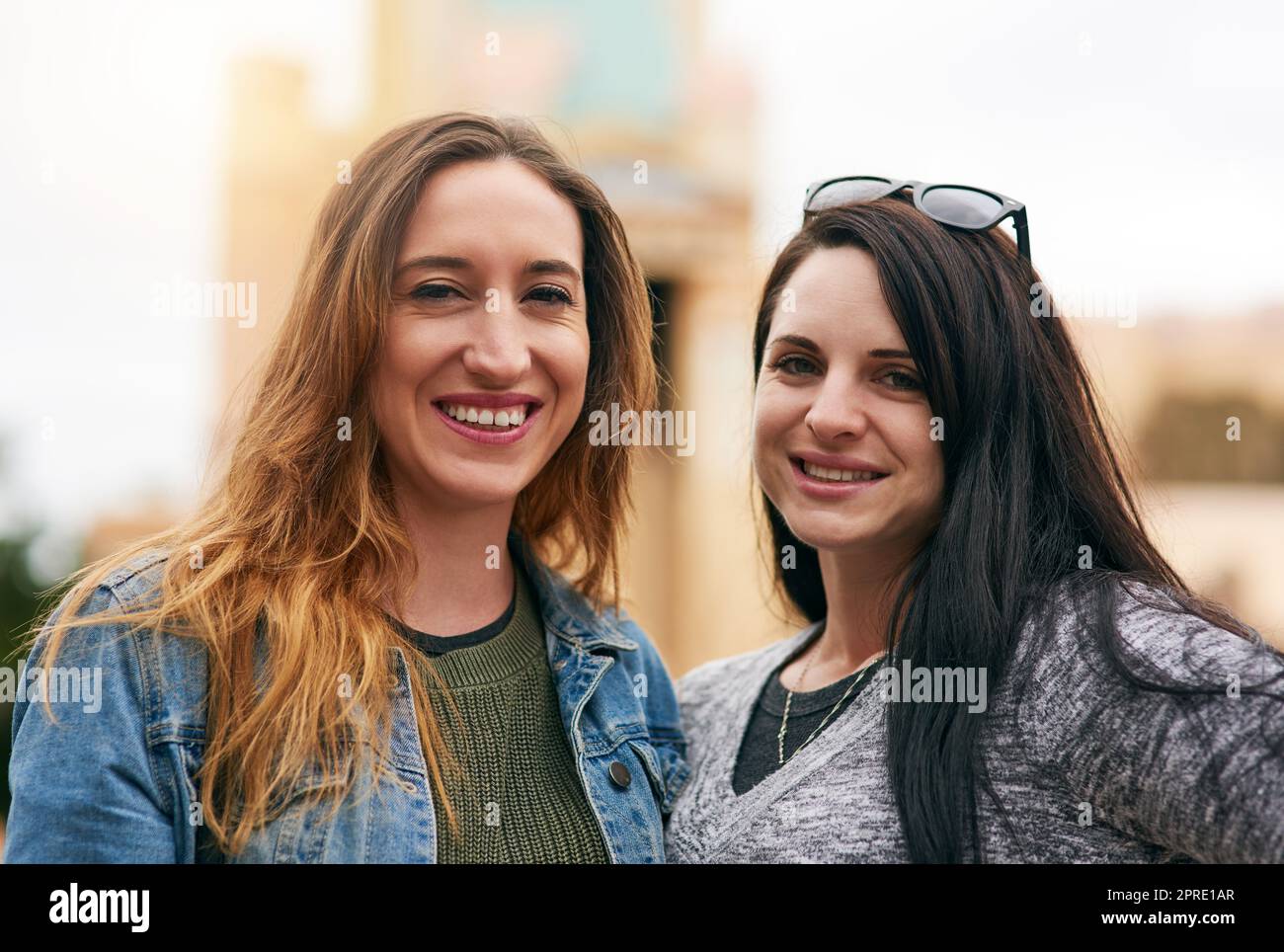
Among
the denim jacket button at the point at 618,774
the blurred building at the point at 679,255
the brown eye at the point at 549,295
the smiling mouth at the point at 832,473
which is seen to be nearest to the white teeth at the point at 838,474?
the smiling mouth at the point at 832,473

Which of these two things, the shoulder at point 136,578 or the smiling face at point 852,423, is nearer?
the shoulder at point 136,578

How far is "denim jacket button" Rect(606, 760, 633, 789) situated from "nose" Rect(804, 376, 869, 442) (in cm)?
81

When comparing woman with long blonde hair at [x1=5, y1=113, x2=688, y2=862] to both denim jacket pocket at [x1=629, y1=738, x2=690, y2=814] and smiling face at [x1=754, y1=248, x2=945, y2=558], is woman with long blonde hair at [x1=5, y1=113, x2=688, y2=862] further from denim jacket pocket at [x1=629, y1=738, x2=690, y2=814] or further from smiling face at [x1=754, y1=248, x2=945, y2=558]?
smiling face at [x1=754, y1=248, x2=945, y2=558]

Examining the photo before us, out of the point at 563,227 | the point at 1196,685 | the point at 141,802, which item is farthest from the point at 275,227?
the point at 1196,685

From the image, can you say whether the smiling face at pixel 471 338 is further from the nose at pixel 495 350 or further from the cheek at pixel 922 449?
the cheek at pixel 922 449

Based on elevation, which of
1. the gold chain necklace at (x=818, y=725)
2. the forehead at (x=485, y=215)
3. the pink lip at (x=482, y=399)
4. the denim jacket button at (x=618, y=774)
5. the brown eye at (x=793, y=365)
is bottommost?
the denim jacket button at (x=618, y=774)

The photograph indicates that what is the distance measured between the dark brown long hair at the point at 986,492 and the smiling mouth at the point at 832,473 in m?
0.16

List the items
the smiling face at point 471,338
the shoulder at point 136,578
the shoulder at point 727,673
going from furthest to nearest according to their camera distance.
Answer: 1. the shoulder at point 727,673
2. the smiling face at point 471,338
3. the shoulder at point 136,578

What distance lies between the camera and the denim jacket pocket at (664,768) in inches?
106

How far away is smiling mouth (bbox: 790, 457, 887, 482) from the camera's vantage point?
2.58 meters

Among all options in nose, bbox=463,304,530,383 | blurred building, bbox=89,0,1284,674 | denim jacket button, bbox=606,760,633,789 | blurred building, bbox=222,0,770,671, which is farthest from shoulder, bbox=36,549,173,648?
blurred building, bbox=89,0,1284,674

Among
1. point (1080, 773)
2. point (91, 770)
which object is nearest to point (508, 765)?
point (91, 770)

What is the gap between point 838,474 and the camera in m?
2.62
